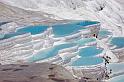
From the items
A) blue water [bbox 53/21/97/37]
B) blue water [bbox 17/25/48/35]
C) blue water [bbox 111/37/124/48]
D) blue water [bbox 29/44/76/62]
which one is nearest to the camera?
blue water [bbox 29/44/76/62]

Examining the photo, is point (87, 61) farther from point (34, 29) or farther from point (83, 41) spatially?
point (34, 29)

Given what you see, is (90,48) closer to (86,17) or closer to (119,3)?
(86,17)

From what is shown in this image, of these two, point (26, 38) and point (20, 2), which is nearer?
point (26, 38)

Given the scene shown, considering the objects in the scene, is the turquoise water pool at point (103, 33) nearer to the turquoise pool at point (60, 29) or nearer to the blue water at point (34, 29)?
the turquoise pool at point (60, 29)

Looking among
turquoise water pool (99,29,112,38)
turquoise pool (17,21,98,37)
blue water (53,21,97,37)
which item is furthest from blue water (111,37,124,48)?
blue water (53,21,97,37)

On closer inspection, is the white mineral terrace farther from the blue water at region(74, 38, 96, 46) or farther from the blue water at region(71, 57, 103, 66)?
the blue water at region(74, 38, 96, 46)

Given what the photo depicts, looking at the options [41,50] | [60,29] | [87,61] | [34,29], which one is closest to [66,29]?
[60,29]

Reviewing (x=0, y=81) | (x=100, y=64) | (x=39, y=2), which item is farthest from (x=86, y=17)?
(x=0, y=81)

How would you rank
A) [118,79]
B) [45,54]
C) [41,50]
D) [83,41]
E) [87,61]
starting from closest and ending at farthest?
[118,79] → [87,61] → [45,54] → [41,50] → [83,41]
